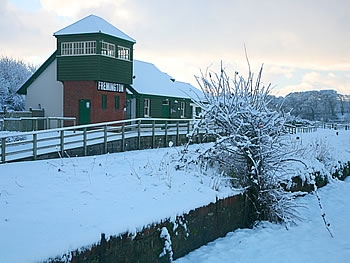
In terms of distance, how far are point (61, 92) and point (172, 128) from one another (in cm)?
916

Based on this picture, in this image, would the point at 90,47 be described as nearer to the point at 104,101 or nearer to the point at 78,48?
the point at 78,48

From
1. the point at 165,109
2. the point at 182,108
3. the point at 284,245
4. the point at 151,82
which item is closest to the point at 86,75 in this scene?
the point at 151,82

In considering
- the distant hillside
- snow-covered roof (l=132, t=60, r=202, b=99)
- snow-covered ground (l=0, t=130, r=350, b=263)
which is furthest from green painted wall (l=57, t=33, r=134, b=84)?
the distant hillside

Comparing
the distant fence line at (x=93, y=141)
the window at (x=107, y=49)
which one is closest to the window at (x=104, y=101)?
the window at (x=107, y=49)

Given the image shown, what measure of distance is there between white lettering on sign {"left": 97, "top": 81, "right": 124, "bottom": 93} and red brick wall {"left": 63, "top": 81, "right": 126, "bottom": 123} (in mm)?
219

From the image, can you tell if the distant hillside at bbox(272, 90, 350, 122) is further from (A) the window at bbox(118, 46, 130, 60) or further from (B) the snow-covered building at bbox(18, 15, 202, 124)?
(B) the snow-covered building at bbox(18, 15, 202, 124)

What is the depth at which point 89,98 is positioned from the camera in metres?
22.4

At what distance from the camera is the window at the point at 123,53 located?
75.8 ft

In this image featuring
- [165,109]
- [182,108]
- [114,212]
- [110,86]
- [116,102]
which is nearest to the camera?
[114,212]

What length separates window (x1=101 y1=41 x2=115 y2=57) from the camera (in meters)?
22.0

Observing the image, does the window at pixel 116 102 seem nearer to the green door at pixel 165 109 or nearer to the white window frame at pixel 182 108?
the green door at pixel 165 109

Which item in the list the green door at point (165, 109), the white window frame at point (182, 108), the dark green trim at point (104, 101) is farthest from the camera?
the white window frame at point (182, 108)

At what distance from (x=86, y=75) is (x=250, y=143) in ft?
49.1

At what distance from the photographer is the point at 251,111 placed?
9.30 m
